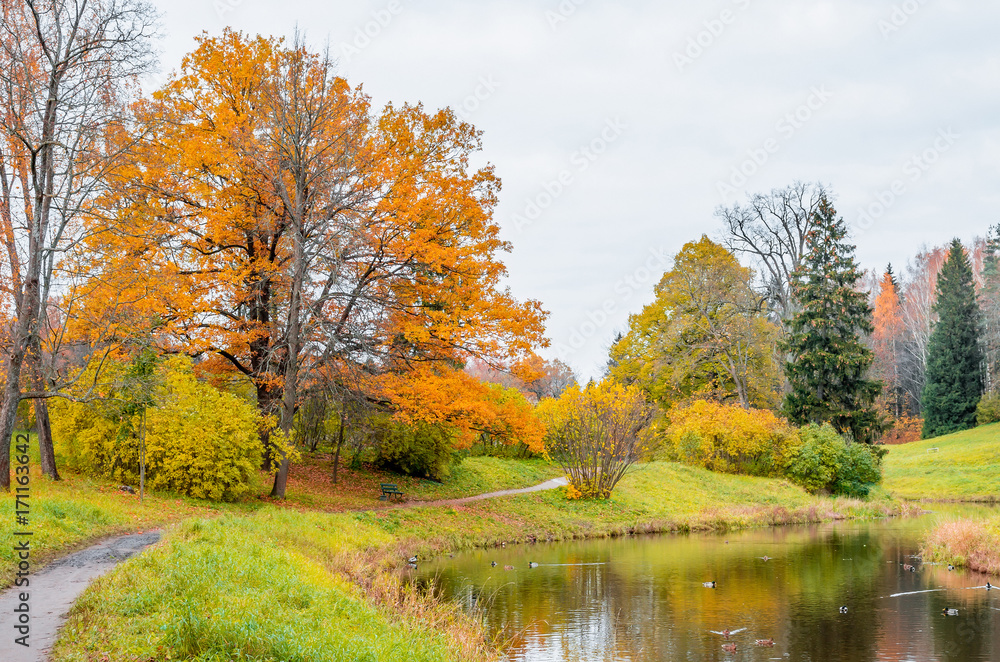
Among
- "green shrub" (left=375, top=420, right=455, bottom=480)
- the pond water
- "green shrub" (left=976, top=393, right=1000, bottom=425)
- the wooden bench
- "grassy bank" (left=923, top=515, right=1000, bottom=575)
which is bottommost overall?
the pond water

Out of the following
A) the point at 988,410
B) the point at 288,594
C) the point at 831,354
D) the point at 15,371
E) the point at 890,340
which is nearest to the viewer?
the point at 288,594

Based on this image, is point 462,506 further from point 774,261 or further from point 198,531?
point 774,261

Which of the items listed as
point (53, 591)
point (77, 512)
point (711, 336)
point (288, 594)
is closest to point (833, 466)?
point (711, 336)

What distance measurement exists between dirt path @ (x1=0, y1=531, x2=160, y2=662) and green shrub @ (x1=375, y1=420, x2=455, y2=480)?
535 inches

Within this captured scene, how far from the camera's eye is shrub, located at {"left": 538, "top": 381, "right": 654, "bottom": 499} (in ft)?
87.9

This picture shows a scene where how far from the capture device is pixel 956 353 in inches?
2003

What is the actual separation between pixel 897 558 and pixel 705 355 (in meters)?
21.3

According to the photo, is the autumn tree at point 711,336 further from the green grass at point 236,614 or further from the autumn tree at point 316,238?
the green grass at point 236,614

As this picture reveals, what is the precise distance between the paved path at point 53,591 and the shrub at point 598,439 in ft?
53.0

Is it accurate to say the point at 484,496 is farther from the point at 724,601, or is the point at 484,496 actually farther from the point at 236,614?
the point at 236,614

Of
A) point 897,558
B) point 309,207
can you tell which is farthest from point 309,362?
point 897,558

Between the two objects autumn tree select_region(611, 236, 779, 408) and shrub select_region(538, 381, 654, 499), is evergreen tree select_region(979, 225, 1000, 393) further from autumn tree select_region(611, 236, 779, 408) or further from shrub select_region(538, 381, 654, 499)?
shrub select_region(538, 381, 654, 499)

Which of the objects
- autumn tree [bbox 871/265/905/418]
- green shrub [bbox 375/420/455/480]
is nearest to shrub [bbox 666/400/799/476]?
green shrub [bbox 375/420/455/480]

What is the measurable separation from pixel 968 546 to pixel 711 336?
2280 cm
